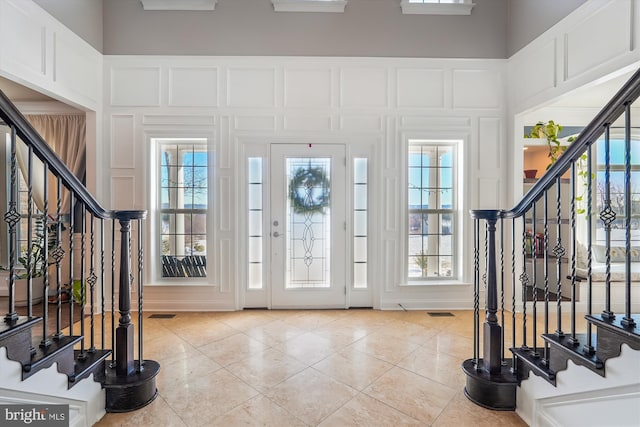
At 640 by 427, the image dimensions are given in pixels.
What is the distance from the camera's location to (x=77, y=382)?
1.81 m

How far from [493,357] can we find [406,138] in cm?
269

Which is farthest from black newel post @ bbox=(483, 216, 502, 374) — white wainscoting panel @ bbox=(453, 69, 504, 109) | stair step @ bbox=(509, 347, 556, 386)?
white wainscoting panel @ bbox=(453, 69, 504, 109)

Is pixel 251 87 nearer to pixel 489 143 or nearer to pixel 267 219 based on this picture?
pixel 267 219

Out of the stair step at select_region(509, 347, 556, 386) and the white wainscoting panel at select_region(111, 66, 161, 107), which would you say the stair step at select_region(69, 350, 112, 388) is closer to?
the stair step at select_region(509, 347, 556, 386)

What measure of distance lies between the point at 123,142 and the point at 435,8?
4.18 meters

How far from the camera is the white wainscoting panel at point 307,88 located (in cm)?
394

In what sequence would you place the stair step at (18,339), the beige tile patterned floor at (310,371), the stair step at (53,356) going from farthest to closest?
the beige tile patterned floor at (310,371) → the stair step at (53,356) → the stair step at (18,339)

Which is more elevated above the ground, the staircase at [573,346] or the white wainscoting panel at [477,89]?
the white wainscoting panel at [477,89]

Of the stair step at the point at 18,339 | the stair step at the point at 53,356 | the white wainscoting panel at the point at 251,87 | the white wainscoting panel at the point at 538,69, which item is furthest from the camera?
the white wainscoting panel at the point at 251,87

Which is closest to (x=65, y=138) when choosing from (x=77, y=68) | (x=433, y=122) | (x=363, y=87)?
(x=77, y=68)

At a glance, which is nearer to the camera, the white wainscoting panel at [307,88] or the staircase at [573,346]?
the staircase at [573,346]

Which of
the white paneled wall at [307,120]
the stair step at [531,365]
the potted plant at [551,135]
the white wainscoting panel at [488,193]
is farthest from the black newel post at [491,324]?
the potted plant at [551,135]

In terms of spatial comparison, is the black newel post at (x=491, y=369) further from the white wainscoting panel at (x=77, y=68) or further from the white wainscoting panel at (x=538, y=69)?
the white wainscoting panel at (x=77, y=68)

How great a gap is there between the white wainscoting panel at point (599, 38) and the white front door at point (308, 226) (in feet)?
8.15
